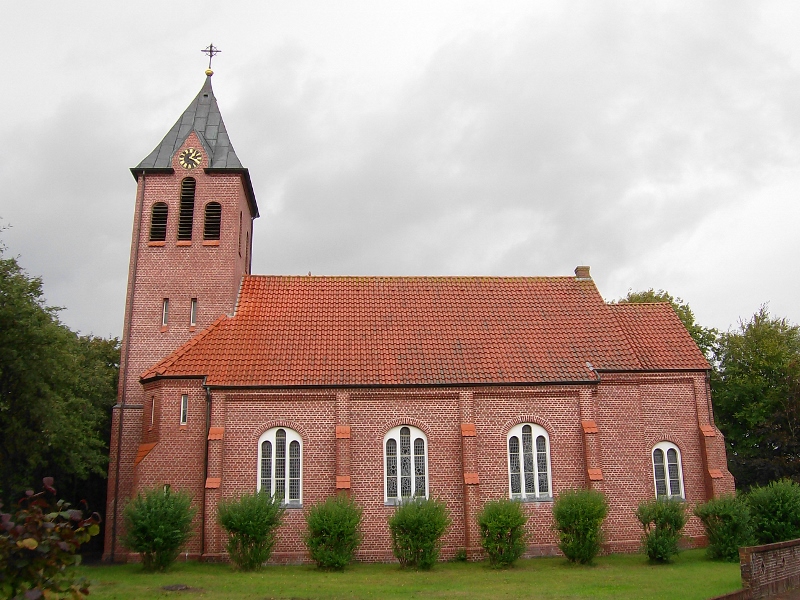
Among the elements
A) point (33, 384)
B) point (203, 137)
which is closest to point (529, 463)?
point (33, 384)

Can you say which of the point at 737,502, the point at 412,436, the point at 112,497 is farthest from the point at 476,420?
the point at 112,497

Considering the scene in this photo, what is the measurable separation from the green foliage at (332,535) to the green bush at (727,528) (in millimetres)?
10971

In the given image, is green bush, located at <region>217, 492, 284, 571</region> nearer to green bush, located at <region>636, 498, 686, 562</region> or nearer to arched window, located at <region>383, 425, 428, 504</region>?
arched window, located at <region>383, 425, 428, 504</region>

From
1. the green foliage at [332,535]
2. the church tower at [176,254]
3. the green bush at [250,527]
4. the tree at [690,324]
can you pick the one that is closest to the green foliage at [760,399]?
the tree at [690,324]

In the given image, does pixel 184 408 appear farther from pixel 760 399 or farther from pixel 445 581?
pixel 760 399

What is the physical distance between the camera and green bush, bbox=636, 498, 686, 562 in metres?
21.1

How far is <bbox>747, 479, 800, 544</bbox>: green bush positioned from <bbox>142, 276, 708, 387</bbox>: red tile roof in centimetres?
529

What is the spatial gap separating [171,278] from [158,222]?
260 centimetres

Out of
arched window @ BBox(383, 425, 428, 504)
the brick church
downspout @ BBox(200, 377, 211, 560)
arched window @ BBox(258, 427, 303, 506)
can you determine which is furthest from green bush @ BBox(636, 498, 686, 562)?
downspout @ BBox(200, 377, 211, 560)

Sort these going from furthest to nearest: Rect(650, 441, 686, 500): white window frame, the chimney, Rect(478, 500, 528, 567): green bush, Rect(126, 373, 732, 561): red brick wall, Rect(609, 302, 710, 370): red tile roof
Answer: the chimney < Rect(609, 302, 710, 370): red tile roof < Rect(650, 441, 686, 500): white window frame < Rect(126, 373, 732, 561): red brick wall < Rect(478, 500, 528, 567): green bush

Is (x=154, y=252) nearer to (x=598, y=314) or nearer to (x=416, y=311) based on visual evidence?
(x=416, y=311)

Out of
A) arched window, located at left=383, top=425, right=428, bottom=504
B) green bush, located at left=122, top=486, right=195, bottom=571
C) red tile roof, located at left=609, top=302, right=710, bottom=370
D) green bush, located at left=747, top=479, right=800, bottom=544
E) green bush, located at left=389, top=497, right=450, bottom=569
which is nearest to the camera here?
green bush, located at left=122, top=486, right=195, bottom=571

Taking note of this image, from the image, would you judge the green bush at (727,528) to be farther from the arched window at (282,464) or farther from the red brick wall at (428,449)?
the arched window at (282,464)

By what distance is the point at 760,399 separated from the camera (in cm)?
3575
